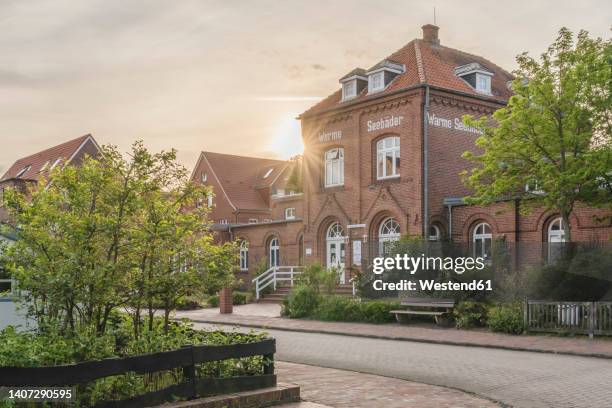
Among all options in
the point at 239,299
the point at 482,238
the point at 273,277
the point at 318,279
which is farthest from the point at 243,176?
the point at 318,279

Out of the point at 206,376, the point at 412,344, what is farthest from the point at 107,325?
the point at 412,344

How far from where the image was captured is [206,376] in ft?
25.9

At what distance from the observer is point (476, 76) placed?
1234 inches

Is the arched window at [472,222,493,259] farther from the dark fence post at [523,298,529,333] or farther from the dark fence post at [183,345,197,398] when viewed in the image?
the dark fence post at [183,345,197,398]

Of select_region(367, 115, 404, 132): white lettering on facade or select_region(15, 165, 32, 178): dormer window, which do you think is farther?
select_region(15, 165, 32, 178): dormer window

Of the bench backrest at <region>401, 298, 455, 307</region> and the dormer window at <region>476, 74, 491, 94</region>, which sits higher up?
the dormer window at <region>476, 74, 491, 94</region>

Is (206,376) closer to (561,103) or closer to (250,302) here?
(561,103)

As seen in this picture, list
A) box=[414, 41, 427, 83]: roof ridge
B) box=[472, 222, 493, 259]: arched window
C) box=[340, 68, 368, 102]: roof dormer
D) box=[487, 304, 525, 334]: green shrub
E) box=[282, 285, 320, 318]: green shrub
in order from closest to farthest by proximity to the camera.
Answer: box=[487, 304, 525, 334]: green shrub → box=[282, 285, 320, 318]: green shrub → box=[472, 222, 493, 259]: arched window → box=[414, 41, 427, 83]: roof ridge → box=[340, 68, 368, 102]: roof dormer

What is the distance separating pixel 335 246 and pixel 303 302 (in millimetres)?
10109

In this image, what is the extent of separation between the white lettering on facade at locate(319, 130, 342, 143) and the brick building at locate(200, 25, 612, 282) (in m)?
0.05

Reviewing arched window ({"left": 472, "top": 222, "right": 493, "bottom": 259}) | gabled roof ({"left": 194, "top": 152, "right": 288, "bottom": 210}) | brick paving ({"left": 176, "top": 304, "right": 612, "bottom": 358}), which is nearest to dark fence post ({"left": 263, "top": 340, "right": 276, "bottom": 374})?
brick paving ({"left": 176, "top": 304, "right": 612, "bottom": 358})

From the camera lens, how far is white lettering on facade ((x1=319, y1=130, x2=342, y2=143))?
3284 cm

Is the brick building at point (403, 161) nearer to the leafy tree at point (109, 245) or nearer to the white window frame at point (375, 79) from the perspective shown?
the white window frame at point (375, 79)

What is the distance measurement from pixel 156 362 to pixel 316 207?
26997 mm
